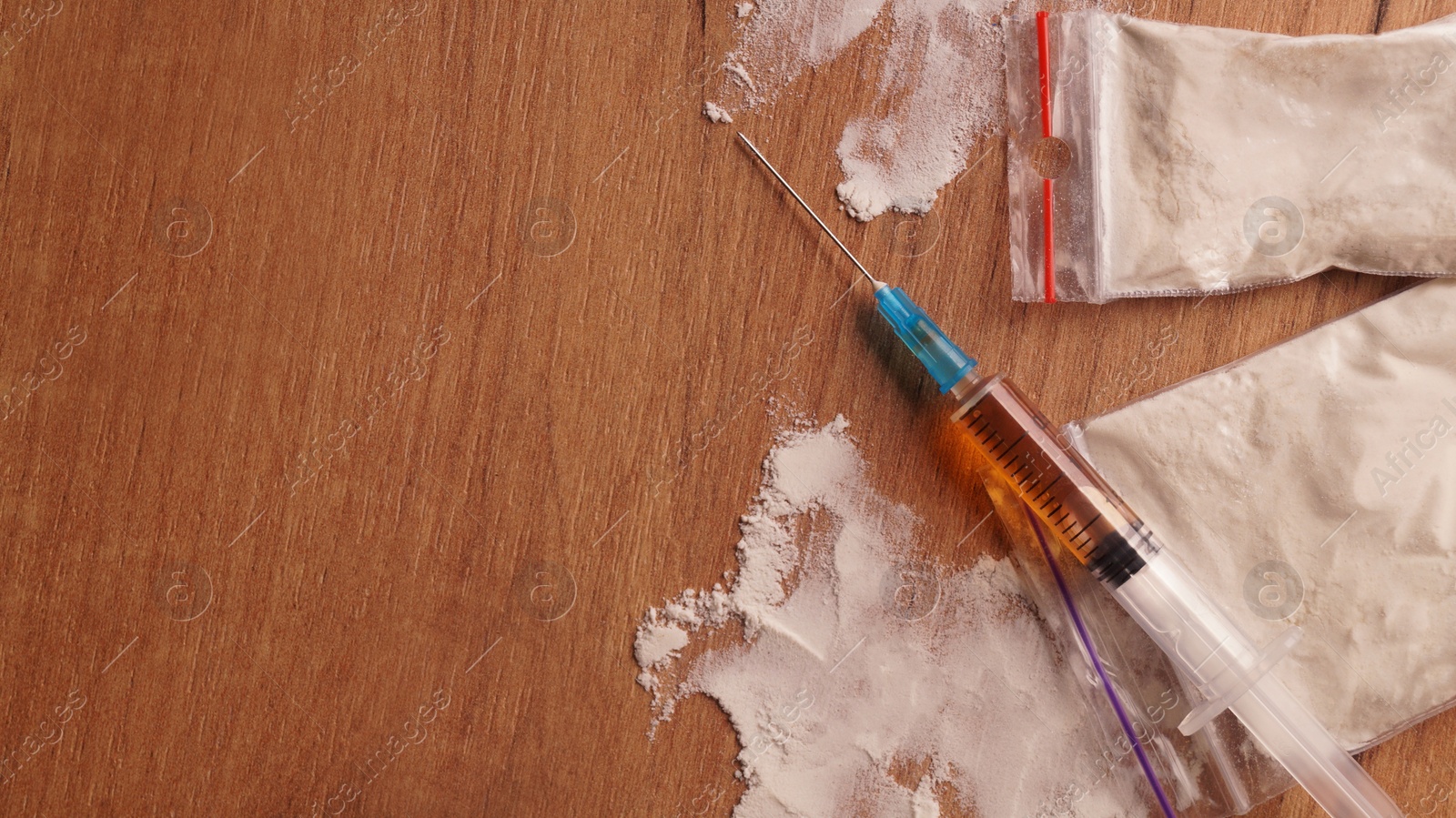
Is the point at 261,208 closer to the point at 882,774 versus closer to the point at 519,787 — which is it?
the point at 519,787

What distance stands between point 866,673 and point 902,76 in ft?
1.90

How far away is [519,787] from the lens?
0.85 m

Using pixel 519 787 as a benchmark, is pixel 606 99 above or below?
above

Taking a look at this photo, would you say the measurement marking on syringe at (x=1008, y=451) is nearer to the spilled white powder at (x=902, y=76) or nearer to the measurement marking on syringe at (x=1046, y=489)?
the measurement marking on syringe at (x=1046, y=489)

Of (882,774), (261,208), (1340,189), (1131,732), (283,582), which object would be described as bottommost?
(1131,732)

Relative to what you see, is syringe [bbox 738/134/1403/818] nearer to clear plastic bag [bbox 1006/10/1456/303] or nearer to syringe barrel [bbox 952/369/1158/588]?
syringe barrel [bbox 952/369/1158/588]

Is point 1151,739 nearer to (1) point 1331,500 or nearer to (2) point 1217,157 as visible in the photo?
(1) point 1331,500

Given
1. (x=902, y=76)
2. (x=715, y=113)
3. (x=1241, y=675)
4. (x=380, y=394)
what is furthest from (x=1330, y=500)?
(x=380, y=394)

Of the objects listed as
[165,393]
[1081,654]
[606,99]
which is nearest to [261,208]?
[165,393]

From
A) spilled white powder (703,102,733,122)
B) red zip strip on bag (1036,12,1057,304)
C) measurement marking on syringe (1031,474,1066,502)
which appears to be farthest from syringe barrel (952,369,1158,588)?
spilled white powder (703,102,733,122)

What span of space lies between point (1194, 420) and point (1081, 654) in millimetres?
250

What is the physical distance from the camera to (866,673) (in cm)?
86

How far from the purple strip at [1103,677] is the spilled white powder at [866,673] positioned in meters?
0.02

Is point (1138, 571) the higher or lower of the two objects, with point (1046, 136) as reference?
lower
